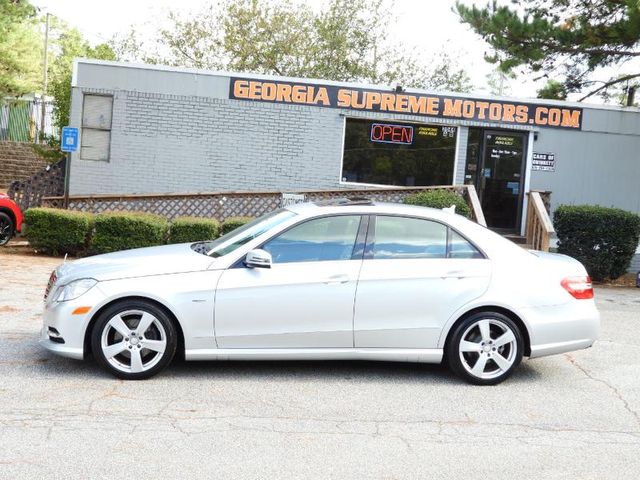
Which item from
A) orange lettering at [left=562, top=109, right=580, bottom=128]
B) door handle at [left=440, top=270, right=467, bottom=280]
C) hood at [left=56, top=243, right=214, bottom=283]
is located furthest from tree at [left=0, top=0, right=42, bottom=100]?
door handle at [left=440, top=270, right=467, bottom=280]

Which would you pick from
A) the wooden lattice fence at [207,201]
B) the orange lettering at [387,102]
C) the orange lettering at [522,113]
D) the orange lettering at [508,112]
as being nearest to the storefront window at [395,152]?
the orange lettering at [387,102]

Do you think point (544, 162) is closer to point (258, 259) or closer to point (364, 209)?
point (364, 209)

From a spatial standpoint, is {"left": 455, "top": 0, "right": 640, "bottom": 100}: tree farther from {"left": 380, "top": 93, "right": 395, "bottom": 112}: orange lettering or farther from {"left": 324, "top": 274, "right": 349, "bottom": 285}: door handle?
{"left": 324, "top": 274, "right": 349, "bottom": 285}: door handle

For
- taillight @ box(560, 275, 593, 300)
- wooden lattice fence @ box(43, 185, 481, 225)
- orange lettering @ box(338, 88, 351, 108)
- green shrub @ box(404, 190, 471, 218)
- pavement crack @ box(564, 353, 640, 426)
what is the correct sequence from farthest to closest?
orange lettering @ box(338, 88, 351, 108) → wooden lattice fence @ box(43, 185, 481, 225) → green shrub @ box(404, 190, 471, 218) → taillight @ box(560, 275, 593, 300) → pavement crack @ box(564, 353, 640, 426)

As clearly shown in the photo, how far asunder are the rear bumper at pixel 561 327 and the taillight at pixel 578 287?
0.05 metres

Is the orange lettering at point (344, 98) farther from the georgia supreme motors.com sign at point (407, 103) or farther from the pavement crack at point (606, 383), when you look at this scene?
the pavement crack at point (606, 383)

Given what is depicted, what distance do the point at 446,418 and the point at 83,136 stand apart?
14.2 m

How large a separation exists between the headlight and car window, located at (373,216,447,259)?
2.28 m

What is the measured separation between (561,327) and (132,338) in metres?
3.49

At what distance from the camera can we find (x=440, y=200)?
16.1m

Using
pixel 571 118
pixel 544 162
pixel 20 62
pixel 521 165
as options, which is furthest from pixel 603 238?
pixel 20 62

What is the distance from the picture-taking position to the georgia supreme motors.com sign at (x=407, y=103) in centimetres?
1808

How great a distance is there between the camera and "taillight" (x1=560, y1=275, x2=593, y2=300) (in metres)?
6.94

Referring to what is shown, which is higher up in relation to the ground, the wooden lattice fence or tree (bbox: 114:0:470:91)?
tree (bbox: 114:0:470:91)
